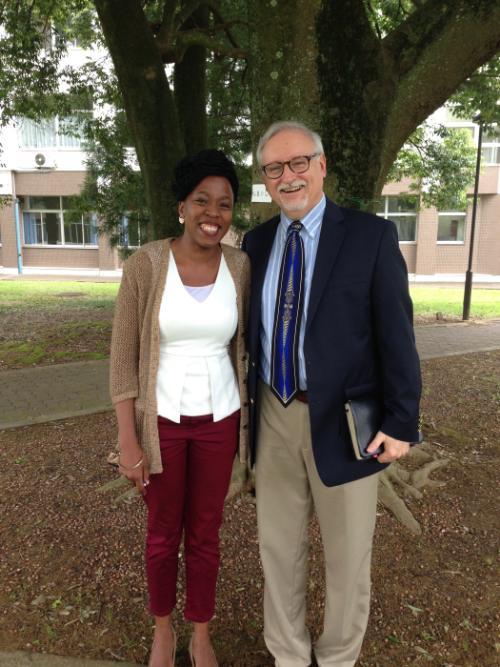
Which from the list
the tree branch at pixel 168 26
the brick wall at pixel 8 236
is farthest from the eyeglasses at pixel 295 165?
the brick wall at pixel 8 236

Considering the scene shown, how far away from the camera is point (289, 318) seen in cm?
218

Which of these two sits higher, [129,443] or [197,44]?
[197,44]

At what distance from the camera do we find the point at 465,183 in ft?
42.6

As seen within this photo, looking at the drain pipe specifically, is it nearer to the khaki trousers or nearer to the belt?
the khaki trousers

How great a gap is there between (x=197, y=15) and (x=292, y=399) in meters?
6.38

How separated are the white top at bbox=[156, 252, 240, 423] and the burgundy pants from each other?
0.07m

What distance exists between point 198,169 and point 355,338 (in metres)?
0.92

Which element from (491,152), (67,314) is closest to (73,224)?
(67,314)

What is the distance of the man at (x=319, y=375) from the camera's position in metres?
2.08

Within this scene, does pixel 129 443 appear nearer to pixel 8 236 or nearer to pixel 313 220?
pixel 313 220

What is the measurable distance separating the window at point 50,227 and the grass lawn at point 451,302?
16.3m

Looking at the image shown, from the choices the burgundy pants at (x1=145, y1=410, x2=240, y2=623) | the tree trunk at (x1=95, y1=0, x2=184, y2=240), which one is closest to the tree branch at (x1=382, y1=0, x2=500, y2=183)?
the tree trunk at (x1=95, y1=0, x2=184, y2=240)

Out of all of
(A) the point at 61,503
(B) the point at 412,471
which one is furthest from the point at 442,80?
(A) the point at 61,503

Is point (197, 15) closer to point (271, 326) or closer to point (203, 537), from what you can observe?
point (271, 326)
